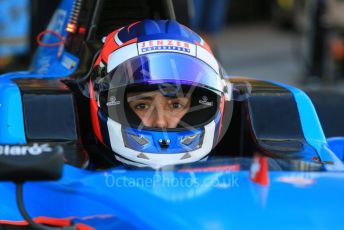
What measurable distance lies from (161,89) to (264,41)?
7.20m

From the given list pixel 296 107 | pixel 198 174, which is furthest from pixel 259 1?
pixel 198 174

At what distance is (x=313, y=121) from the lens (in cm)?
302

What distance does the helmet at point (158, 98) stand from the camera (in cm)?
260

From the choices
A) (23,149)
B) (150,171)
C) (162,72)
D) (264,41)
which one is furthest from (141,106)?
(264,41)

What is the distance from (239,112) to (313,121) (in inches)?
12.7

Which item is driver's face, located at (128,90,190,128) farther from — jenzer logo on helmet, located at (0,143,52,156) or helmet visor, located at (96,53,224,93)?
jenzer logo on helmet, located at (0,143,52,156)

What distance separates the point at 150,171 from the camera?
221cm

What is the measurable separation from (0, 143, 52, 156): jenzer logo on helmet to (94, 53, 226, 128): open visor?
635 millimetres

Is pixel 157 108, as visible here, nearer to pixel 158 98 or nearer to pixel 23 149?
pixel 158 98

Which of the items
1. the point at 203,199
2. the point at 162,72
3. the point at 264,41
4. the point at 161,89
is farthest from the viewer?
the point at 264,41

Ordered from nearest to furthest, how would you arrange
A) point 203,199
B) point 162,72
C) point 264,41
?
point 203,199, point 162,72, point 264,41

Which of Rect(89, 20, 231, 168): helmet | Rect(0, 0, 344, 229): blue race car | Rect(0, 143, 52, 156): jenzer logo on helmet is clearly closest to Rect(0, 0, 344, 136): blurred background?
Rect(0, 0, 344, 229): blue race car

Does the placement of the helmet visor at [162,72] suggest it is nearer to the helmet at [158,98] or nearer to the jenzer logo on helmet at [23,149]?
the helmet at [158,98]

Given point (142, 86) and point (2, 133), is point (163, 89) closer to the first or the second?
point (142, 86)
